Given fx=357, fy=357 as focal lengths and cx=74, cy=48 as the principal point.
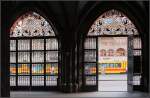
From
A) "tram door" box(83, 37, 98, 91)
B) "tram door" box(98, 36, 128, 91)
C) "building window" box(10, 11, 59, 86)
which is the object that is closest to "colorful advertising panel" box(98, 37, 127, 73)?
"tram door" box(98, 36, 128, 91)

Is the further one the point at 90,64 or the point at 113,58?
the point at 113,58

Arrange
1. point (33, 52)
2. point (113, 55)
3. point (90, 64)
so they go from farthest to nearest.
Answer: point (113, 55), point (33, 52), point (90, 64)

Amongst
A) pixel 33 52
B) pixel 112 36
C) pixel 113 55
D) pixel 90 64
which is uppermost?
pixel 112 36

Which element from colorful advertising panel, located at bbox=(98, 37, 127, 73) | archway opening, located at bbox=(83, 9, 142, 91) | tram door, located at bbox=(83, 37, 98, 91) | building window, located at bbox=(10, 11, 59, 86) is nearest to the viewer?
archway opening, located at bbox=(83, 9, 142, 91)

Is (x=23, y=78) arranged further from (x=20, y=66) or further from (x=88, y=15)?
(x=88, y=15)

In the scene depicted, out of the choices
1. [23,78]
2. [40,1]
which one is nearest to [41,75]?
[23,78]

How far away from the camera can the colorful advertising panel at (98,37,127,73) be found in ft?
65.3

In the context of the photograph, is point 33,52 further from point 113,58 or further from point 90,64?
point 113,58

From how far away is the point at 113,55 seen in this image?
66.5 feet

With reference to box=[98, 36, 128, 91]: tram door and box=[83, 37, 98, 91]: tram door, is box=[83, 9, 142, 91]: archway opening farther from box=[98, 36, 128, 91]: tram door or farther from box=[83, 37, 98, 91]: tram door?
box=[98, 36, 128, 91]: tram door

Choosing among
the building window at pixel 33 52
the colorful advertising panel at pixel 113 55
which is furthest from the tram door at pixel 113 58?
the building window at pixel 33 52

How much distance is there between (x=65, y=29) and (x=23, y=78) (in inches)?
98.3

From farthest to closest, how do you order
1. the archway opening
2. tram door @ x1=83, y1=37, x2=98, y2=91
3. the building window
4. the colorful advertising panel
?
the colorful advertising panel, the building window, tram door @ x1=83, y1=37, x2=98, y2=91, the archway opening

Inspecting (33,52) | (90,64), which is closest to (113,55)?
(90,64)
